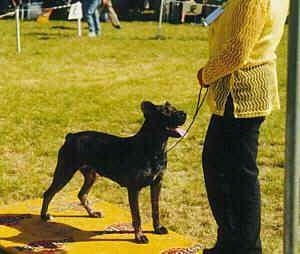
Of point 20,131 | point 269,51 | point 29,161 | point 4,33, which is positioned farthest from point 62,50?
point 269,51

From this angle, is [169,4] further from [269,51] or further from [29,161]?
[269,51]

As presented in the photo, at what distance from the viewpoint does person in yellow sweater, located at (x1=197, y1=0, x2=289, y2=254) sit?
13.0ft

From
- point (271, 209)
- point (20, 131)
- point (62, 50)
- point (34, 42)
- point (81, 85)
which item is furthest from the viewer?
point (34, 42)

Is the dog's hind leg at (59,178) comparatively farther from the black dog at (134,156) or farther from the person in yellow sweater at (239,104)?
the person in yellow sweater at (239,104)

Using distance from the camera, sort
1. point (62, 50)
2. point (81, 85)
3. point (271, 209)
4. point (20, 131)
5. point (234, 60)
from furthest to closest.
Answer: point (62, 50) < point (81, 85) < point (20, 131) < point (271, 209) < point (234, 60)

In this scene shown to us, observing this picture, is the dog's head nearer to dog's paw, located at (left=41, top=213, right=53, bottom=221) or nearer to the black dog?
the black dog

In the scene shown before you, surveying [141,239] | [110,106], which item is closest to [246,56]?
[141,239]

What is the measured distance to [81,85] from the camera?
36.5 ft

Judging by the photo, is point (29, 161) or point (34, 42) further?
point (34, 42)

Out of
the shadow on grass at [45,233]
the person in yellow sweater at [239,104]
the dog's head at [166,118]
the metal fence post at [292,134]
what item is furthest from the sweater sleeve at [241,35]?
the shadow on grass at [45,233]

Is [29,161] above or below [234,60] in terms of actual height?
below

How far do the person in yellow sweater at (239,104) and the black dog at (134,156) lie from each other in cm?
45

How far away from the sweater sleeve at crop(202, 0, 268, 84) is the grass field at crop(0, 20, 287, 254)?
5.08 ft

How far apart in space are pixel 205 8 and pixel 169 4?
3.21ft
